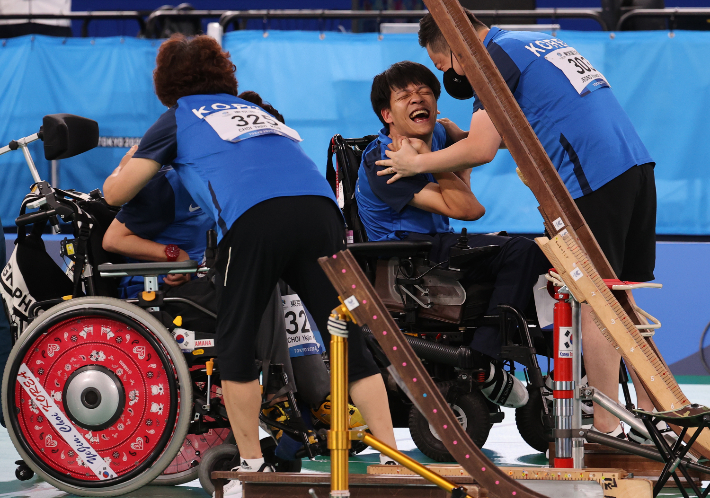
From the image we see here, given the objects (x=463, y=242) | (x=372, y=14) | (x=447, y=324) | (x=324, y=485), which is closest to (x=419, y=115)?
(x=463, y=242)

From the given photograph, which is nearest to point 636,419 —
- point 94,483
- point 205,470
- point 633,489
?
point 633,489

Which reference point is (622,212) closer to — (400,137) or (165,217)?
(400,137)

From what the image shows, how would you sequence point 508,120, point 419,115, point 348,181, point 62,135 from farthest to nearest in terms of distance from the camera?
point 348,181
point 419,115
point 62,135
point 508,120

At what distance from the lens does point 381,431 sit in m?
2.53

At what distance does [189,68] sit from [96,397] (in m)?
1.02

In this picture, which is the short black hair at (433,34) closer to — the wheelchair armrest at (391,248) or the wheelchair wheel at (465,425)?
the wheelchair armrest at (391,248)

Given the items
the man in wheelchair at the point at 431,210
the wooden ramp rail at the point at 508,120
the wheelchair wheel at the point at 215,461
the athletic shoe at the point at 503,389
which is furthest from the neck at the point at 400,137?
the wheelchair wheel at the point at 215,461

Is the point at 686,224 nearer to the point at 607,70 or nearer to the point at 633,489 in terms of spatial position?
the point at 607,70

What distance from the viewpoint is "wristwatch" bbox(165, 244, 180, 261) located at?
297cm

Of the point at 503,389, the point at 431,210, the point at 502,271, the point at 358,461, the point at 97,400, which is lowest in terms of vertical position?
the point at 358,461

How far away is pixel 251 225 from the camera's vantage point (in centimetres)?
244

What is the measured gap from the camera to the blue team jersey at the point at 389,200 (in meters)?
3.23

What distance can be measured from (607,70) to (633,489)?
12.1 ft

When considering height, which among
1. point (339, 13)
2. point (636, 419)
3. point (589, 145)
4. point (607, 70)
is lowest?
point (636, 419)
